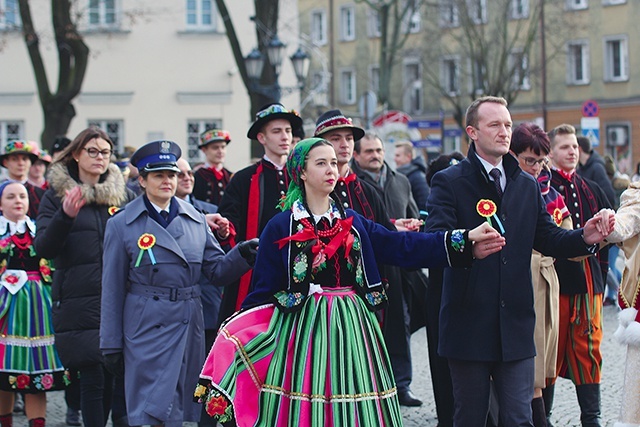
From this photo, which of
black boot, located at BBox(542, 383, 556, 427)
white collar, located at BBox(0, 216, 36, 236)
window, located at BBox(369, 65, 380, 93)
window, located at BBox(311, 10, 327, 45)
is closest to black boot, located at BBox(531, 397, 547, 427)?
black boot, located at BBox(542, 383, 556, 427)

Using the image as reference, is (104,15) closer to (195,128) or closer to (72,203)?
(195,128)

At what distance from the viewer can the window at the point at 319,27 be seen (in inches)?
2366

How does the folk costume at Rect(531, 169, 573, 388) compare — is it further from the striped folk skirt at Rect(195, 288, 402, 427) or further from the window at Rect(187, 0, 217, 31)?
the window at Rect(187, 0, 217, 31)

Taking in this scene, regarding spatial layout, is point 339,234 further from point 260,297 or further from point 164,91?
point 164,91

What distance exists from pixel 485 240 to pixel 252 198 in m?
2.75

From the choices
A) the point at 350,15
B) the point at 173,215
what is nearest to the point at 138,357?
the point at 173,215

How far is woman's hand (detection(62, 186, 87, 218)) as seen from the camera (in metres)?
7.86

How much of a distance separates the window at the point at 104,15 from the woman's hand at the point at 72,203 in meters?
23.6

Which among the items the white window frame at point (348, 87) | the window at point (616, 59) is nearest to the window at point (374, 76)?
the white window frame at point (348, 87)

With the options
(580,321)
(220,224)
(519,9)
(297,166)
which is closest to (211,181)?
(220,224)

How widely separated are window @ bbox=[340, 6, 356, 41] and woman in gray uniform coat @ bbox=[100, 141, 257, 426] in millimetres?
52256

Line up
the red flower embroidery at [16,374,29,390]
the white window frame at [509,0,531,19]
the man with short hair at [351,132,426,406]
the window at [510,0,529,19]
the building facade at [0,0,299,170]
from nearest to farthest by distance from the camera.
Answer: the red flower embroidery at [16,374,29,390], the man with short hair at [351,132,426,406], the building facade at [0,0,299,170], the white window frame at [509,0,531,19], the window at [510,0,529,19]

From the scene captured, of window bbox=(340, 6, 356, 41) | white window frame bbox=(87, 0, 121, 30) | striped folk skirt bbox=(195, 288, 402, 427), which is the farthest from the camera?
window bbox=(340, 6, 356, 41)

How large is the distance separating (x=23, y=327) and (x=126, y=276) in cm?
219
